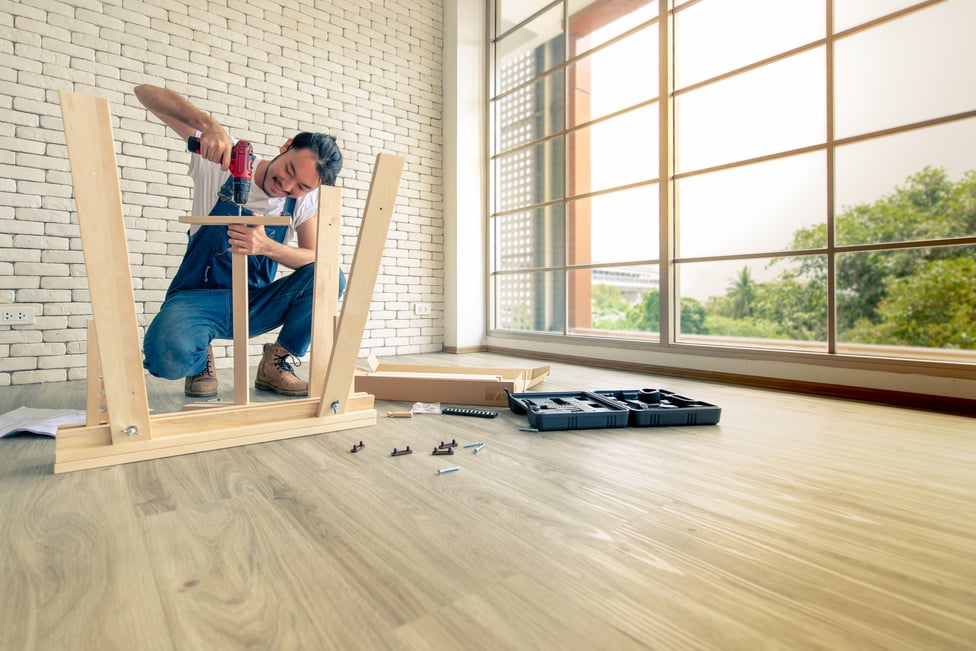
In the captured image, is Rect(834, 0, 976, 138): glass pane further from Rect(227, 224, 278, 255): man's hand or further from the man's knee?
the man's knee

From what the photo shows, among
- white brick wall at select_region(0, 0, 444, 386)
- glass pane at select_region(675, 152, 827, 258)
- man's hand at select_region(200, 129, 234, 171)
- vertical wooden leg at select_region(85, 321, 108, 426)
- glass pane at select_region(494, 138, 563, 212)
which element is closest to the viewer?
vertical wooden leg at select_region(85, 321, 108, 426)

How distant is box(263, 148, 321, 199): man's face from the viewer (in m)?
2.15

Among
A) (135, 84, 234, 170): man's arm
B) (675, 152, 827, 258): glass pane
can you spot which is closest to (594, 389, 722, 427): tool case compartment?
(135, 84, 234, 170): man's arm

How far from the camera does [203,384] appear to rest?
7.55 feet

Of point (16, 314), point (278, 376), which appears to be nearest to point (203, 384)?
point (278, 376)

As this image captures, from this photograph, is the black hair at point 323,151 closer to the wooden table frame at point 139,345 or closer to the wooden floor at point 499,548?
the wooden table frame at point 139,345

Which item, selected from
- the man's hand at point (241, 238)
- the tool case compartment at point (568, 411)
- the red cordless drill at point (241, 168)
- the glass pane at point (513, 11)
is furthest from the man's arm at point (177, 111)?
the glass pane at point (513, 11)

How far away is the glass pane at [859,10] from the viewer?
222 cm

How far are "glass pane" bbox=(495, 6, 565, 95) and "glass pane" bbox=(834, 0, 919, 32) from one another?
1.97m

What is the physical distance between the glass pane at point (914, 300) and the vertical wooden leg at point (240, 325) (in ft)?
35.1

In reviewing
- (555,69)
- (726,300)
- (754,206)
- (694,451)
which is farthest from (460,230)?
(726,300)

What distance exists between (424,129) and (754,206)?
8690 millimetres

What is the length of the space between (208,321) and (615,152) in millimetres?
3052

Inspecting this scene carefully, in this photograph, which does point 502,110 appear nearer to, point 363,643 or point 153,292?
point 153,292
